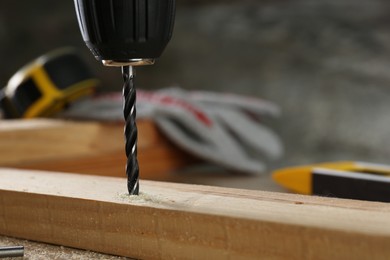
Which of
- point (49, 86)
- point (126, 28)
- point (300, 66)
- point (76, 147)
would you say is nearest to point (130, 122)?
point (126, 28)

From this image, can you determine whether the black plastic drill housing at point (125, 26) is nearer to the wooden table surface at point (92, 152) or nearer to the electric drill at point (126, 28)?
the electric drill at point (126, 28)

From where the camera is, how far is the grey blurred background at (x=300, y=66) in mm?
1417

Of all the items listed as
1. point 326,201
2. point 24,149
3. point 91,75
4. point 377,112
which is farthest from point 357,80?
point 326,201

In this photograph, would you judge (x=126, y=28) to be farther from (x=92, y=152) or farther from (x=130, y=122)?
(x=92, y=152)

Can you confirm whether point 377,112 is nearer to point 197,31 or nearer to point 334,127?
point 334,127

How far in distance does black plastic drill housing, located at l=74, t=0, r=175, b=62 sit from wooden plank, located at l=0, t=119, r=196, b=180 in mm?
578

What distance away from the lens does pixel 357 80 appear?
148 cm

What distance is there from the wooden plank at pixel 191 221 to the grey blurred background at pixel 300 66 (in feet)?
2.51

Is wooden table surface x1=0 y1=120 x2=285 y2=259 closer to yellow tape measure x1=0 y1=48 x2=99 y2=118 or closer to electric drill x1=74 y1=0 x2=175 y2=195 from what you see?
yellow tape measure x1=0 y1=48 x2=99 y2=118

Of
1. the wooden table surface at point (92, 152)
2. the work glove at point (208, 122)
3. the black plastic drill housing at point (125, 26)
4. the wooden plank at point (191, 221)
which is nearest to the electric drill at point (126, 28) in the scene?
the black plastic drill housing at point (125, 26)

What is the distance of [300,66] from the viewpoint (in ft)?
5.09

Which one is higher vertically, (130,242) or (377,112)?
(130,242)

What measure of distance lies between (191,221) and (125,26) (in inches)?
5.8

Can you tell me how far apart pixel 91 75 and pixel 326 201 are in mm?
820
